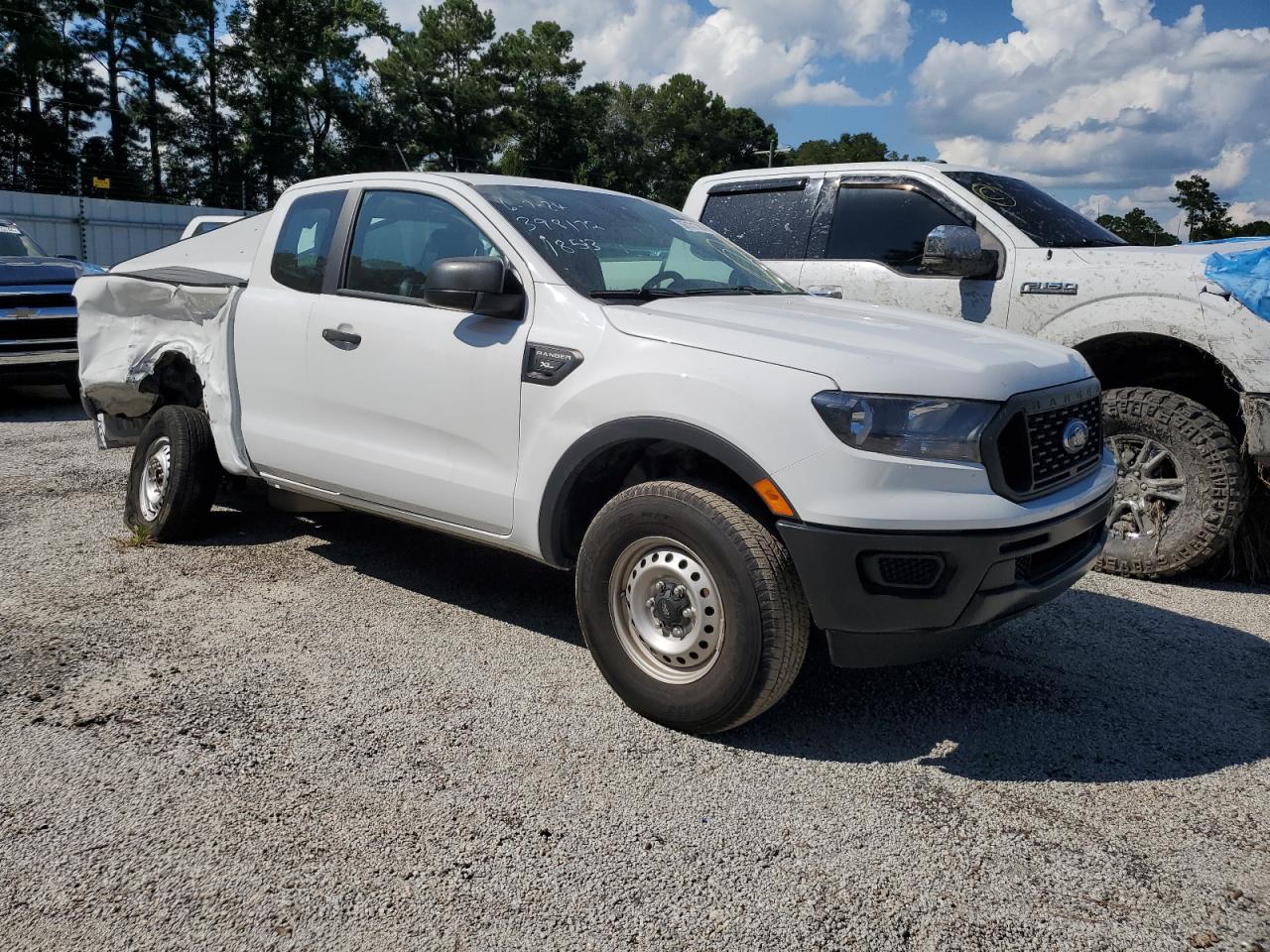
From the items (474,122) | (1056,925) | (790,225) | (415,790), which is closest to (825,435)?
(1056,925)

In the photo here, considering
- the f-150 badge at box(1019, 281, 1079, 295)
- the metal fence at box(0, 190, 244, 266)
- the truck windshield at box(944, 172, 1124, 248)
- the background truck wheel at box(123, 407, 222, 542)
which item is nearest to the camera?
the background truck wheel at box(123, 407, 222, 542)

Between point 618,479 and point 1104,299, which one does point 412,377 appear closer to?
point 618,479

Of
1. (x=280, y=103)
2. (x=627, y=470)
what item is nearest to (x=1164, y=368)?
(x=627, y=470)

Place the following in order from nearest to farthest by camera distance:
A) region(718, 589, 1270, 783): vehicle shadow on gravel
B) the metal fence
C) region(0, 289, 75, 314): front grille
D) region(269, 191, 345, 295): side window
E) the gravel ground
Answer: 1. the gravel ground
2. region(718, 589, 1270, 783): vehicle shadow on gravel
3. region(269, 191, 345, 295): side window
4. region(0, 289, 75, 314): front grille
5. the metal fence

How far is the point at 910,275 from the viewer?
612cm

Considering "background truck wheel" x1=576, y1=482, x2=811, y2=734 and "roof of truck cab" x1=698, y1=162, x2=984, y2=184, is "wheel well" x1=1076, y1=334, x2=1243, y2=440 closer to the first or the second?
"roof of truck cab" x1=698, y1=162, x2=984, y2=184

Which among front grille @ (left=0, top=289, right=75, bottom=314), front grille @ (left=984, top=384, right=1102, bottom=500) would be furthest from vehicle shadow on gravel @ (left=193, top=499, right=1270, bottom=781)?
front grille @ (left=0, top=289, right=75, bottom=314)

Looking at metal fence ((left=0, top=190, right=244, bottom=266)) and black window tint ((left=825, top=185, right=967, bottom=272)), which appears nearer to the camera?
black window tint ((left=825, top=185, right=967, bottom=272))

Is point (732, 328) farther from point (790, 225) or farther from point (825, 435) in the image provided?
point (790, 225)

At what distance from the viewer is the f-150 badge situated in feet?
18.2

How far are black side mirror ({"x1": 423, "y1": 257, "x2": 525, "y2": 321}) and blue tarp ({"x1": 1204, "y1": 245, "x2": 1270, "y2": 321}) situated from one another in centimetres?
348

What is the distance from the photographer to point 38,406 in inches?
424

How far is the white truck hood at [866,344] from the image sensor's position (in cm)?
307

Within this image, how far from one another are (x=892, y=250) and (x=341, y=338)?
11.4ft
